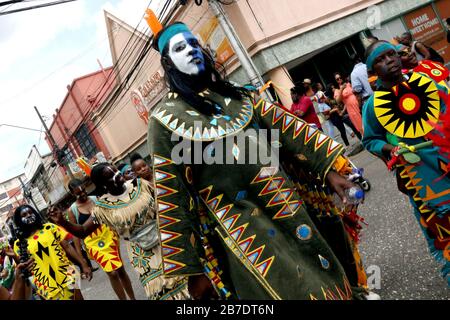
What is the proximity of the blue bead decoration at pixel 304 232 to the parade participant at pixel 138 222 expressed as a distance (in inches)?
71.2

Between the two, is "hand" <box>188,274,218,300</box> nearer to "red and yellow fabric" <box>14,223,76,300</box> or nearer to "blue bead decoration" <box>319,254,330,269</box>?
"blue bead decoration" <box>319,254,330,269</box>

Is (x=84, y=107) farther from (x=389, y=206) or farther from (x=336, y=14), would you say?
(x=389, y=206)

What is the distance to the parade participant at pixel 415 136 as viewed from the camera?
2.52 meters

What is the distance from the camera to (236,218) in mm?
2020

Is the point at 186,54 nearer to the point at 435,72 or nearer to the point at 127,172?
the point at 435,72

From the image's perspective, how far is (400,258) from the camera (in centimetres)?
342

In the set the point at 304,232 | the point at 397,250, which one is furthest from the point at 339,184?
the point at 397,250

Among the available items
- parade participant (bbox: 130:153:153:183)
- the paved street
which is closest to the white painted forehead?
the paved street

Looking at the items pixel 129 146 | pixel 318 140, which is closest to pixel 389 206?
pixel 318 140

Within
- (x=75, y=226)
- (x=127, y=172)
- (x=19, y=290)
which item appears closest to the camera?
(x=19, y=290)

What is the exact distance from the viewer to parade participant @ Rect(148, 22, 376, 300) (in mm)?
1977

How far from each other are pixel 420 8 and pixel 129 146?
1682 centimetres

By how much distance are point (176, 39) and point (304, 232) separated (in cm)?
126

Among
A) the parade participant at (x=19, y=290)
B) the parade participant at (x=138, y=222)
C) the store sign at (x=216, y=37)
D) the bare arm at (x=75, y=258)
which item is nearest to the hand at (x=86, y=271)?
the bare arm at (x=75, y=258)
